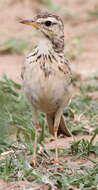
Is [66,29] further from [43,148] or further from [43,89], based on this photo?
[43,89]

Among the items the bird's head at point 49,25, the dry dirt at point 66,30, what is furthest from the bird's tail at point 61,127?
the dry dirt at point 66,30

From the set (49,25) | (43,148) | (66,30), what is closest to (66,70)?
(49,25)

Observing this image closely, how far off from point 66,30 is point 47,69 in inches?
256

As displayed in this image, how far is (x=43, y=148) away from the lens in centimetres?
731

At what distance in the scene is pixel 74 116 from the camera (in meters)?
8.96

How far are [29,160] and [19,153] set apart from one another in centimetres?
12

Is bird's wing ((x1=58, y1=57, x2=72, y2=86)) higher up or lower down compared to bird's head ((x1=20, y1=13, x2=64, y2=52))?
lower down

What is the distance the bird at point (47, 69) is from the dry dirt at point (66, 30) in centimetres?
366

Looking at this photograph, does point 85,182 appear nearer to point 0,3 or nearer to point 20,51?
point 20,51

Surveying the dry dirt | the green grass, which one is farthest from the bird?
the dry dirt

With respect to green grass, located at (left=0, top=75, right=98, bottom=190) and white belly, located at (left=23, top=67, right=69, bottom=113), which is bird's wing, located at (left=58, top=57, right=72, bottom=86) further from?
green grass, located at (left=0, top=75, right=98, bottom=190)

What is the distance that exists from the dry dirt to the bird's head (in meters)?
3.67

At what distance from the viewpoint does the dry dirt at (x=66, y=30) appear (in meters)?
11.5

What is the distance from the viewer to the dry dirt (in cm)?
1153
